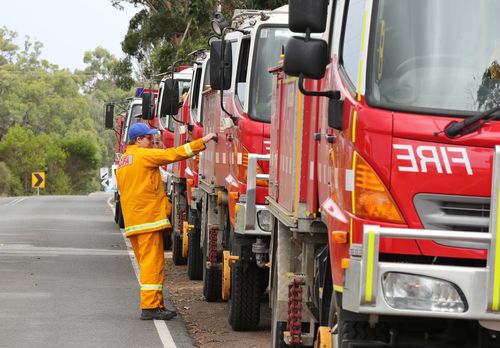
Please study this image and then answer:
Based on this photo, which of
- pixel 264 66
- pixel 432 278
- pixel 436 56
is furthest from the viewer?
pixel 264 66

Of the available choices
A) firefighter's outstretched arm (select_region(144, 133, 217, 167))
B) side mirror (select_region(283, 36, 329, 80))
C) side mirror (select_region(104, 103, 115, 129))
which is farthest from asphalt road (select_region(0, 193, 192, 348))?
side mirror (select_region(104, 103, 115, 129))

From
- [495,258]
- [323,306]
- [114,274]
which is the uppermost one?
[495,258]

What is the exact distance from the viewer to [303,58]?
687cm

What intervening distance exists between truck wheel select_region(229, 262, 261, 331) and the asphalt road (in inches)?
21.6

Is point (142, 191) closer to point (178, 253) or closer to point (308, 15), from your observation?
point (308, 15)

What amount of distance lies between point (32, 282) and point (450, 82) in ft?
35.4

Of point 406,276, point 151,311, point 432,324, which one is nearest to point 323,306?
point 432,324

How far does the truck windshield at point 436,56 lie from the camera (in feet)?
21.9

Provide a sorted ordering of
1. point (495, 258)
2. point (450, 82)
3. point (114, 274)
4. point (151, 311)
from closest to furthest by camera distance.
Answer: point (495, 258)
point (450, 82)
point (151, 311)
point (114, 274)

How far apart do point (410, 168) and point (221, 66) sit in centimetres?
630

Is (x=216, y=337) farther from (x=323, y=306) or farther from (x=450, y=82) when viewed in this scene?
(x=450, y=82)

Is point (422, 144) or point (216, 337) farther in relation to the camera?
point (216, 337)

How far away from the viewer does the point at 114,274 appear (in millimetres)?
18000

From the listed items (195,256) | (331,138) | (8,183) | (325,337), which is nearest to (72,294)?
(195,256)
